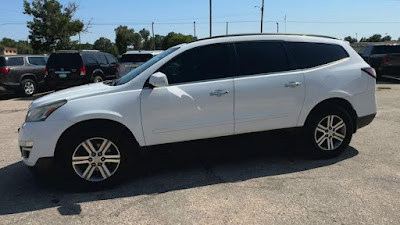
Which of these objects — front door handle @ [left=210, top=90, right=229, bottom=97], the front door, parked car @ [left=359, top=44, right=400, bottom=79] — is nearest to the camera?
the front door

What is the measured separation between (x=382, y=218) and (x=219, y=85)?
7.42 ft

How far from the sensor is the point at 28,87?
1465cm

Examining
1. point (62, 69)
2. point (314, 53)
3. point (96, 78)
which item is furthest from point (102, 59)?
point (314, 53)

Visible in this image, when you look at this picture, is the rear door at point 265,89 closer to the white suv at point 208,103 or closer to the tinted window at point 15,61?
the white suv at point 208,103

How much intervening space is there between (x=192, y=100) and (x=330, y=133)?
2085 mm

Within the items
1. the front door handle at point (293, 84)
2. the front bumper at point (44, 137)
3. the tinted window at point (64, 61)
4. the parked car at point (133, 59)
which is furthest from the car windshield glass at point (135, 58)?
the front bumper at point (44, 137)

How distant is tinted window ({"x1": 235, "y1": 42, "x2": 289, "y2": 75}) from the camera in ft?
16.1

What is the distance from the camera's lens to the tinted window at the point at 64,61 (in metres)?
13.8

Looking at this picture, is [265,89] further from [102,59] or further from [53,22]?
[53,22]

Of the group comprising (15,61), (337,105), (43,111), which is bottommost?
(337,105)

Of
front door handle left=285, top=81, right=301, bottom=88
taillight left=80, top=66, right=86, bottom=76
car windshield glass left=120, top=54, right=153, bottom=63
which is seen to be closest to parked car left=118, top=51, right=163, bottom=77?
car windshield glass left=120, top=54, right=153, bottom=63

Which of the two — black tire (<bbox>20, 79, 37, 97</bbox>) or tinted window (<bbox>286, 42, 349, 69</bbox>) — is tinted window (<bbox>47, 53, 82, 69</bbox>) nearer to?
black tire (<bbox>20, 79, 37, 97</bbox>)

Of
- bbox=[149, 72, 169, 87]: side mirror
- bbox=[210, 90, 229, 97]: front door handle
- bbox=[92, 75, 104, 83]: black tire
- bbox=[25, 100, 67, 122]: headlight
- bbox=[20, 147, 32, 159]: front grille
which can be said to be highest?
bbox=[149, 72, 169, 87]: side mirror

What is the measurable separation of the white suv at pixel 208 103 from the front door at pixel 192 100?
0.01 metres
